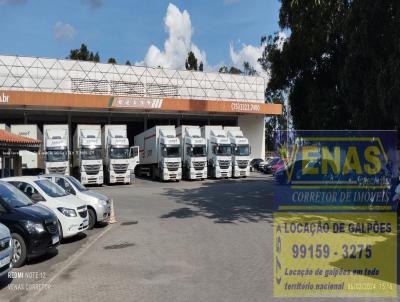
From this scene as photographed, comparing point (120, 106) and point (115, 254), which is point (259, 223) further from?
point (120, 106)

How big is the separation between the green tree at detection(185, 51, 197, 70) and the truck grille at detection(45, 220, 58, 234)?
74.4m

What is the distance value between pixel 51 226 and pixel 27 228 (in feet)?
2.31

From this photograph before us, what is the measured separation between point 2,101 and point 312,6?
102 feet

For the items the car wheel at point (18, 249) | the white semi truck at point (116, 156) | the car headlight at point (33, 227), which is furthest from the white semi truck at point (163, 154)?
the car wheel at point (18, 249)

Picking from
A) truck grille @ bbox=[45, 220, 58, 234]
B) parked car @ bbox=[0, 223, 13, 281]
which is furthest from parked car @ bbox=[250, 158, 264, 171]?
parked car @ bbox=[0, 223, 13, 281]

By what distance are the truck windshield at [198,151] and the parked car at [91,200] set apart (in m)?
22.8

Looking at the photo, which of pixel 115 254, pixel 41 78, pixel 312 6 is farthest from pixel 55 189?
pixel 41 78

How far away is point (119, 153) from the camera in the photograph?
3647 centimetres

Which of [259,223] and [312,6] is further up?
[312,6]

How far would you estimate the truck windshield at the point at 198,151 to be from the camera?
39141 mm

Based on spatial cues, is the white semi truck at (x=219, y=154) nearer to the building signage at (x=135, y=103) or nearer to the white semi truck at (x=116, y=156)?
the white semi truck at (x=116, y=156)

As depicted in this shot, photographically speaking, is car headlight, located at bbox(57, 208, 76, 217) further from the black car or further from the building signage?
the building signage

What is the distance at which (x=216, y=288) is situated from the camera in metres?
8.00

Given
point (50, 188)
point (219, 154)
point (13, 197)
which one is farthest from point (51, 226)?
point (219, 154)
